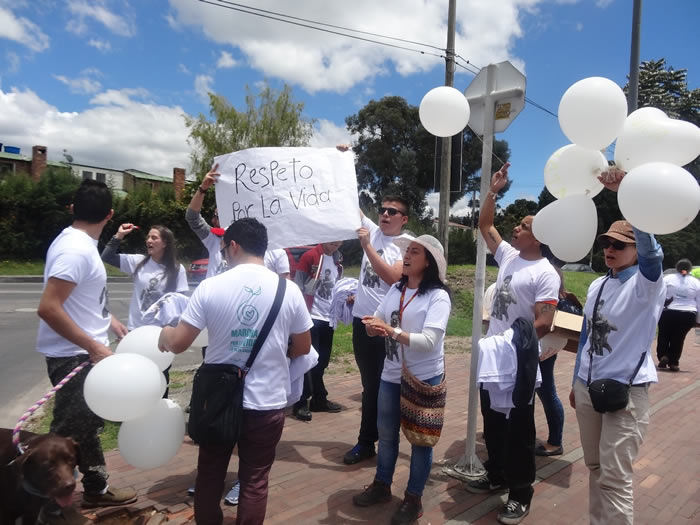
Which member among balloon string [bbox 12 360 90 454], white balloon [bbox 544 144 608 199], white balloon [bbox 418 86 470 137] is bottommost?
balloon string [bbox 12 360 90 454]

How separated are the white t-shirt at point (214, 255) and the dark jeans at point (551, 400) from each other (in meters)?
2.89

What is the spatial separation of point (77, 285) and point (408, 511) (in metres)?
2.38

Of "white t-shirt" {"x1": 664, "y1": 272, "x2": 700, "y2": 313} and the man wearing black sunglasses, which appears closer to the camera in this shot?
the man wearing black sunglasses

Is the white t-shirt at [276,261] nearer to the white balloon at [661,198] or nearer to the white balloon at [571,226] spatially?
the white balloon at [571,226]

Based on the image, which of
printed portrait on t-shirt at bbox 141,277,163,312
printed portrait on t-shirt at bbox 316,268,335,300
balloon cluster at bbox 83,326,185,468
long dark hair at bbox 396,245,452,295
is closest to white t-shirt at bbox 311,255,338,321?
printed portrait on t-shirt at bbox 316,268,335,300

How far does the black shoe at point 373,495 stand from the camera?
3.40 meters

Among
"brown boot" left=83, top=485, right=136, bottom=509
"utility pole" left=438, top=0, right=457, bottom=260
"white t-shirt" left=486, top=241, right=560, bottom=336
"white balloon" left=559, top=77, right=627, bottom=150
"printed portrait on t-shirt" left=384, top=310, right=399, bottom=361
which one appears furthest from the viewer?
"utility pole" left=438, top=0, right=457, bottom=260

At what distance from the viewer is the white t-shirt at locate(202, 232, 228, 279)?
4508 millimetres

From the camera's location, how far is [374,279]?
4.20 metres

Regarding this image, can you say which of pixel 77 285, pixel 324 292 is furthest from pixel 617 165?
pixel 324 292

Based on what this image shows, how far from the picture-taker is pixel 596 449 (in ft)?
9.91

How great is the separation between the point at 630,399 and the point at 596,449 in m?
0.40

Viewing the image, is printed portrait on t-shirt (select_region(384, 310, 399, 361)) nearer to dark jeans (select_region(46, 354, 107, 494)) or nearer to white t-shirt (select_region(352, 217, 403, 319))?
white t-shirt (select_region(352, 217, 403, 319))

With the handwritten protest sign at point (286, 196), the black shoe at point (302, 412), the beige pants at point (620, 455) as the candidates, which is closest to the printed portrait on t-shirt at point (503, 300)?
the beige pants at point (620, 455)
